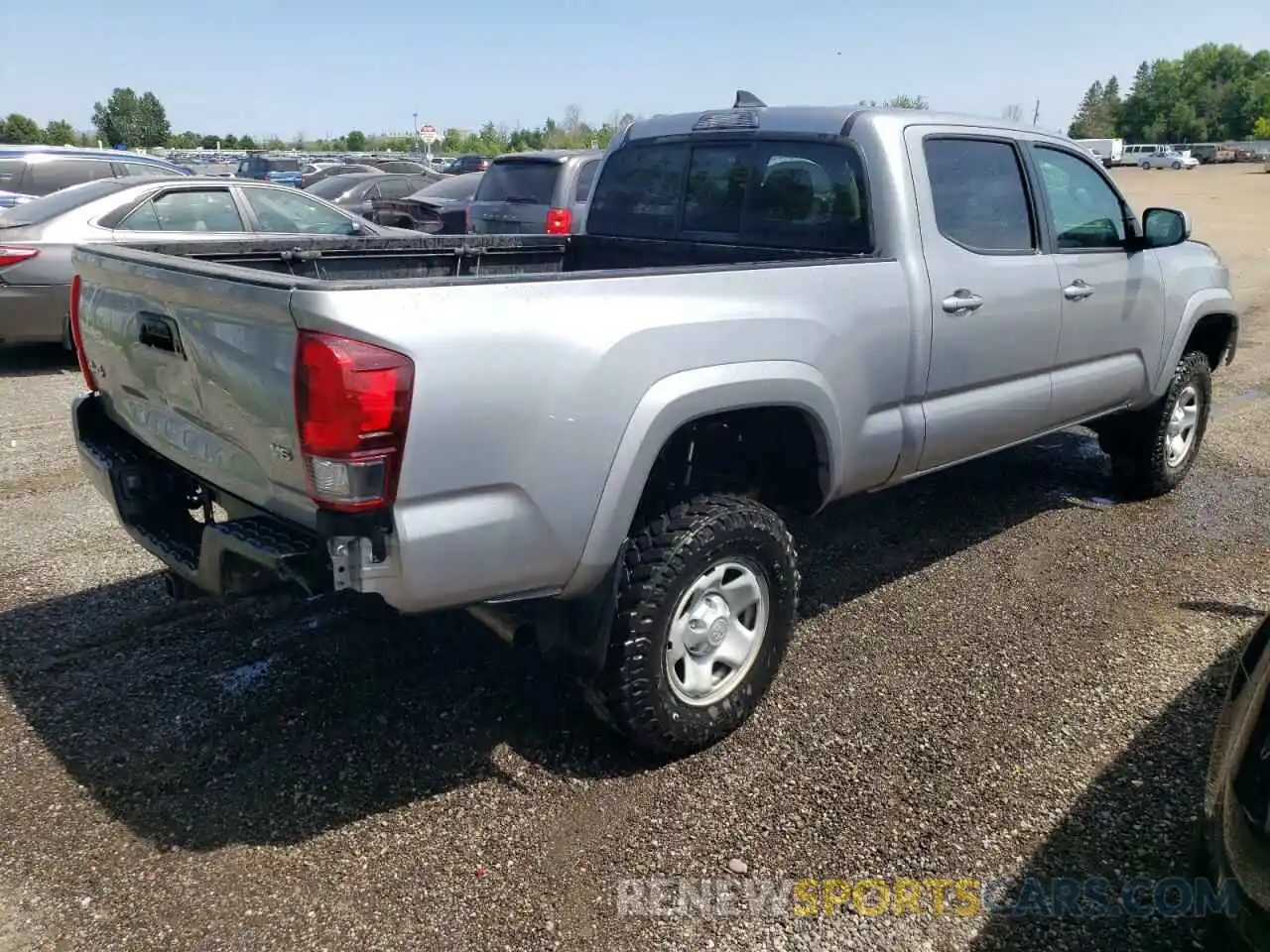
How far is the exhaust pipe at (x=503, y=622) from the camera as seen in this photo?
2.84 m

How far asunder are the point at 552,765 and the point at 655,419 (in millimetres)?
1175

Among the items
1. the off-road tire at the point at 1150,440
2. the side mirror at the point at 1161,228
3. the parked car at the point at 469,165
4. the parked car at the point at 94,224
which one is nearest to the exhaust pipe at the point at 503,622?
the side mirror at the point at 1161,228

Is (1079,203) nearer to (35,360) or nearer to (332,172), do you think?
(35,360)

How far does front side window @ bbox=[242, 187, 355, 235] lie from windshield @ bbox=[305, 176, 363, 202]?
8940 mm

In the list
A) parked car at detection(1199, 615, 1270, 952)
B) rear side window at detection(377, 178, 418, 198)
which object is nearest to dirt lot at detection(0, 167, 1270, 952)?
parked car at detection(1199, 615, 1270, 952)

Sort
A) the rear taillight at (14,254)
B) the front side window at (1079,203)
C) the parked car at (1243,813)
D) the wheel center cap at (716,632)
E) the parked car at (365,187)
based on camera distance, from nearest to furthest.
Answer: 1. the parked car at (1243,813)
2. the wheel center cap at (716,632)
3. the front side window at (1079,203)
4. the rear taillight at (14,254)
5. the parked car at (365,187)

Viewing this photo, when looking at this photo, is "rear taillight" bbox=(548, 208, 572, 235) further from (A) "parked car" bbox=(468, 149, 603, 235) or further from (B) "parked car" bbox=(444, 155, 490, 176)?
(B) "parked car" bbox=(444, 155, 490, 176)

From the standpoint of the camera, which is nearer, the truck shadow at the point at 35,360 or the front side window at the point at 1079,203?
the front side window at the point at 1079,203

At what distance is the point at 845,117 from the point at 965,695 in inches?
86.1

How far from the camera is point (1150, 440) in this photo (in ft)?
17.9

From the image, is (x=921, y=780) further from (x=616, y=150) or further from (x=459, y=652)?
(x=616, y=150)

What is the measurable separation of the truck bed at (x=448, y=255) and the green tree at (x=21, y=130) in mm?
72389

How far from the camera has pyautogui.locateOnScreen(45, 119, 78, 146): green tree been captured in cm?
6531

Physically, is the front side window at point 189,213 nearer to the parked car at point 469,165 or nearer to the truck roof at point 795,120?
the truck roof at point 795,120
